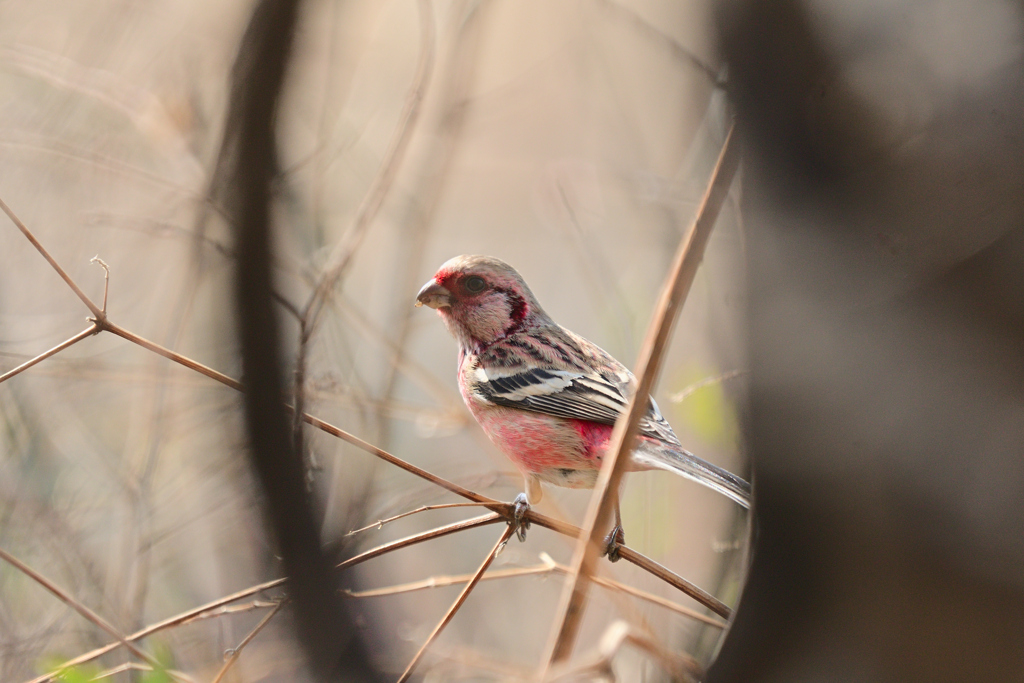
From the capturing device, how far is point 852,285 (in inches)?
49.6

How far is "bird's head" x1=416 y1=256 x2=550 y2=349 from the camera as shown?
2.65 m

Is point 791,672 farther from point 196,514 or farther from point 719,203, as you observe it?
point 196,514

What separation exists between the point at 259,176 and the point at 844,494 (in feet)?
4.93

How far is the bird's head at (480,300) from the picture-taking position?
8.70 ft

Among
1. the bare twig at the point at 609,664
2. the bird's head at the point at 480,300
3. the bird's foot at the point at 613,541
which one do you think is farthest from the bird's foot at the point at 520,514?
the bird's head at the point at 480,300

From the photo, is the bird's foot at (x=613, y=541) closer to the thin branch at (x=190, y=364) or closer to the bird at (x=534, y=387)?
the bird at (x=534, y=387)

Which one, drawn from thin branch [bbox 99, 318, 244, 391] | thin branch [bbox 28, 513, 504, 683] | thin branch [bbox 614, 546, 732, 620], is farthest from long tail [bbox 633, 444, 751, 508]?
thin branch [bbox 99, 318, 244, 391]

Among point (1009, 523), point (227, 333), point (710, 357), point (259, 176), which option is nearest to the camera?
point (1009, 523)

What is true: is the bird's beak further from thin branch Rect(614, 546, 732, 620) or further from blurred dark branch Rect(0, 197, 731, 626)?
thin branch Rect(614, 546, 732, 620)

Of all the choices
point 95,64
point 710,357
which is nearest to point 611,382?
point 710,357

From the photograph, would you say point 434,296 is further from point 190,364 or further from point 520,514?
point 190,364

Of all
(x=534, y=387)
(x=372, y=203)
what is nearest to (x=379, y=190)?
(x=372, y=203)

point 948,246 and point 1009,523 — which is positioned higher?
point 948,246

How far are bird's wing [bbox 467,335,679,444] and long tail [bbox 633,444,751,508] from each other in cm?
31
